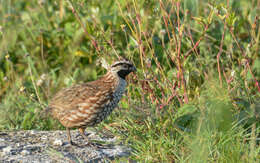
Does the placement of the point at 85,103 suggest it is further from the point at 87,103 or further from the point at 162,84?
the point at 162,84

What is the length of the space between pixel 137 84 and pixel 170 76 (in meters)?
0.44

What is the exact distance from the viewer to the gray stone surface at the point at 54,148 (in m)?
4.69

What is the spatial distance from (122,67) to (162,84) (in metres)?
0.53

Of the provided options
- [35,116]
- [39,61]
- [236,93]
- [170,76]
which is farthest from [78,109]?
[39,61]

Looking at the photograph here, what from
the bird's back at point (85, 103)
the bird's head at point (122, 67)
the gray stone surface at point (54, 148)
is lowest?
the gray stone surface at point (54, 148)

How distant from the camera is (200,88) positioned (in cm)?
594

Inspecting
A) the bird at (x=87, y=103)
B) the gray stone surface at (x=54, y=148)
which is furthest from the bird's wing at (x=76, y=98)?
the gray stone surface at (x=54, y=148)

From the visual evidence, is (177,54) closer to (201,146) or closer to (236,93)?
(236,93)

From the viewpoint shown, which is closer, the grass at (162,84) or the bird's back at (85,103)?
the grass at (162,84)

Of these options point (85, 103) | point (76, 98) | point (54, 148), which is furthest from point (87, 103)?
point (54, 148)

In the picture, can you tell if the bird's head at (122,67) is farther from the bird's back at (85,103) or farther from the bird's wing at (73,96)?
the bird's wing at (73,96)

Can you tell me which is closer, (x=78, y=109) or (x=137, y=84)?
(x=78, y=109)

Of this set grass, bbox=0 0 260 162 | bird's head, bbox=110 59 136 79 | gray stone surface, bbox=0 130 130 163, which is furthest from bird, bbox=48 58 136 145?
grass, bbox=0 0 260 162

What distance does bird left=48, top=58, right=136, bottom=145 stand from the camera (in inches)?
203
